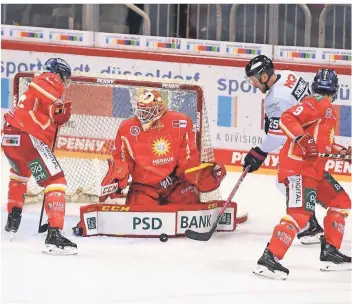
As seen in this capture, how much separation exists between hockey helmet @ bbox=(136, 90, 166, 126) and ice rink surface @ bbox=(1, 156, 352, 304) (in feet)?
2.12

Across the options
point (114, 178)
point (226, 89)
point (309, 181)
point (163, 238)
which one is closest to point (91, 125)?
point (114, 178)

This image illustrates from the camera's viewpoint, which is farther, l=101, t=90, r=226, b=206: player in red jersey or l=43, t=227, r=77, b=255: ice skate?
l=101, t=90, r=226, b=206: player in red jersey

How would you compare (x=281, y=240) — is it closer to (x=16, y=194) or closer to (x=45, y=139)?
(x=45, y=139)

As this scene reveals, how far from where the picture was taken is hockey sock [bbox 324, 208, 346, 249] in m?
5.41

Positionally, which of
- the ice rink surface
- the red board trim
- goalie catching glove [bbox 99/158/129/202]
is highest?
the red board trim

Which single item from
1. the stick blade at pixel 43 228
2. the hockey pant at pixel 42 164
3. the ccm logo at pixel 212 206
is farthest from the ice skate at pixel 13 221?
the ccm logo at pixel 212 206

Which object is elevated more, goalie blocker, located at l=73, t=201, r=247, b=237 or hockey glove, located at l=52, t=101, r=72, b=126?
hockey glove, located at l=52, t=101, r=72, b=126

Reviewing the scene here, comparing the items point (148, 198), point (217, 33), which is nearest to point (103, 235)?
point (148, 198)

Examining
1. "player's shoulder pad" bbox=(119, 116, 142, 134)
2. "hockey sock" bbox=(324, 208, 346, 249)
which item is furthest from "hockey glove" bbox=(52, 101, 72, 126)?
"hockey sock" bbox=(324, 208, 346, 249)

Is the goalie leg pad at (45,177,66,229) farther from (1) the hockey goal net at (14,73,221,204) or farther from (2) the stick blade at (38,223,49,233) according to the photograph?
(1) the hockey goal net at (14,73,221,204)

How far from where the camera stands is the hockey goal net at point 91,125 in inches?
258

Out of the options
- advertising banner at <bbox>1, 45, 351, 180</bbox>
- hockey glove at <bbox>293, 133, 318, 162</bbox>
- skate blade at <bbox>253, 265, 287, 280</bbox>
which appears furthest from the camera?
advertising banner at <bbox>1, 45, 351, 180</bbox>

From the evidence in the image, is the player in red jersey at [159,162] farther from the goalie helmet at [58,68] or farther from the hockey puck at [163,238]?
the goalie helmet at [58,68]

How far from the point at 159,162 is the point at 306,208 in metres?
1.10
